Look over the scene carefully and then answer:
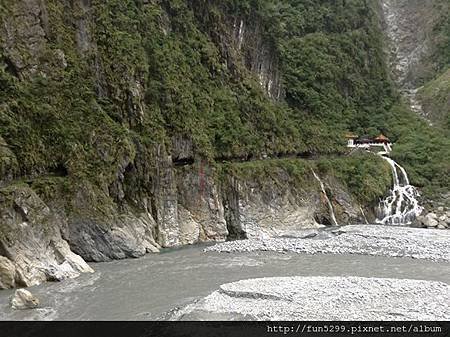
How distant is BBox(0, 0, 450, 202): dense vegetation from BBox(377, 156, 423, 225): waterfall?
6.85 ft

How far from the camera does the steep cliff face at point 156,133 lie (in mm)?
27544

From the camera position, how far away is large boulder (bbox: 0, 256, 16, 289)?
2145 cm

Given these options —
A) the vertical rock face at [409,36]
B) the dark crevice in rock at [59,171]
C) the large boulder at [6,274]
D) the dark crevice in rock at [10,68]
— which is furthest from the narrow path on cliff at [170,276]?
the vertical rock face at [409,36]

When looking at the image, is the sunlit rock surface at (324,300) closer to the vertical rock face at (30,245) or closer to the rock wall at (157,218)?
the vertical rock face at (30,245)

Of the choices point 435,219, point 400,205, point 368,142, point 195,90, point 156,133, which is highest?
point 195,90

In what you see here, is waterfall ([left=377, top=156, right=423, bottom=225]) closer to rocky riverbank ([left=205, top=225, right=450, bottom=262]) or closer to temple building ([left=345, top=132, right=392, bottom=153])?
temple building ([left=345, top=132, right=392, bottom=153])

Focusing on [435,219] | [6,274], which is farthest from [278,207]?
[6,274]

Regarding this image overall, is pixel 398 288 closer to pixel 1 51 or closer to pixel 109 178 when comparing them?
pixel 109 178

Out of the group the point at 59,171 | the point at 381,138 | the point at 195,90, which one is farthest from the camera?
the point at 381,138

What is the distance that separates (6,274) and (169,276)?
22.4 ft

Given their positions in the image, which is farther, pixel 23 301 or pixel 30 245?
pixel 30 245

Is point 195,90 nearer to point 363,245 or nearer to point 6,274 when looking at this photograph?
point 363,245

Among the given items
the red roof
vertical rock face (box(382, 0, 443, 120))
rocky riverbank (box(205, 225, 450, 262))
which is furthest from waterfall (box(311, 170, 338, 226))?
vertical rock face (box(382, 0, 443, 120))

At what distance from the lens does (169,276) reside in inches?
953
